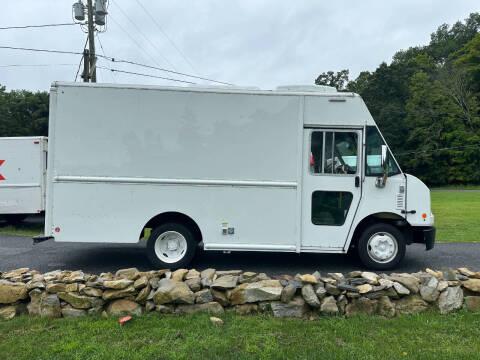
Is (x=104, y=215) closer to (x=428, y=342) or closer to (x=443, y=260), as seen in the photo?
(x=428, y=342)

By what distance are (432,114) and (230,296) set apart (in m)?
49.9

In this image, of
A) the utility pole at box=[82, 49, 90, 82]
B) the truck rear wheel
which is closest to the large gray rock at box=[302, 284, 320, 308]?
the truck rear wheel

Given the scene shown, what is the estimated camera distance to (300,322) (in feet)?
12.7

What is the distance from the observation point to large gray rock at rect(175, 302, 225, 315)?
409cm

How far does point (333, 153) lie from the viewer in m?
5.92

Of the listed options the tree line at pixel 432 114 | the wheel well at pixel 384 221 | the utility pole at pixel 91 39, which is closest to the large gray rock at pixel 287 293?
the wheel well at pixel 384 221

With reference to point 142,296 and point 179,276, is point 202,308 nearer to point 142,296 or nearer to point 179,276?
point 179,276

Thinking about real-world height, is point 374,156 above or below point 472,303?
above

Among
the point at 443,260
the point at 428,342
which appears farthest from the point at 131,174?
the point at 443,260

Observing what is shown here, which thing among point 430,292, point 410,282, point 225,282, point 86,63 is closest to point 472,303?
point 430,292

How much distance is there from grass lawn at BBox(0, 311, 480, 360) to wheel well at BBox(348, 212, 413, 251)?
2.16 metres

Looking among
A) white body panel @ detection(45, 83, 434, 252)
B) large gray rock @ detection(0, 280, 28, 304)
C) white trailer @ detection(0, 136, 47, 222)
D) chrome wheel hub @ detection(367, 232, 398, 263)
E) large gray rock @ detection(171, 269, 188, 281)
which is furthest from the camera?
white trailer @ detection(0, 136, 47, 222)

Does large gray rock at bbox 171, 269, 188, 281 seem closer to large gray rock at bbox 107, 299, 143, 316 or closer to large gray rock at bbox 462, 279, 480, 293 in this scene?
large gray rock at bbox 107, 299, 143, 316

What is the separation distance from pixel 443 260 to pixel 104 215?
21.4ft
